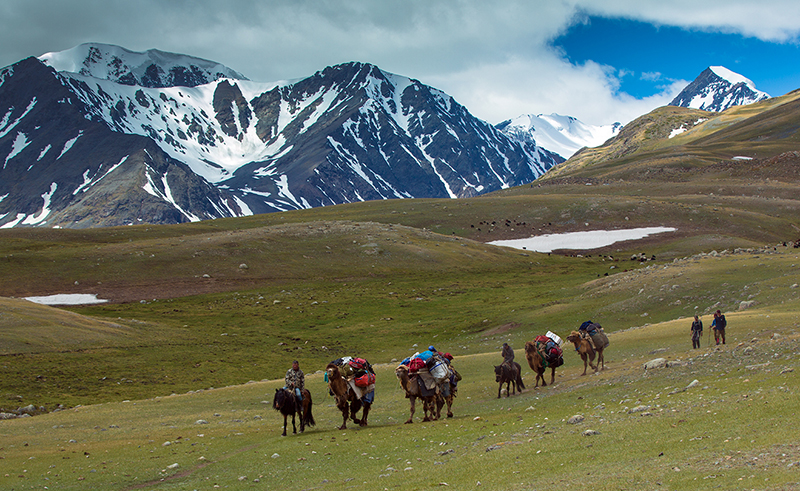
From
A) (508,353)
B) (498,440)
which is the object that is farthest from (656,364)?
(498,440)

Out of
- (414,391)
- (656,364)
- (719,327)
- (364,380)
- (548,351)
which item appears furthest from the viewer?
(719,327)

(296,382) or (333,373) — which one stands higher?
(333,373)

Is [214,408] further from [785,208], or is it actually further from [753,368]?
[785,208]

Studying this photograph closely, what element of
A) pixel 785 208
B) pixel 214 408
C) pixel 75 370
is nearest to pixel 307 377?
pixel 214 408

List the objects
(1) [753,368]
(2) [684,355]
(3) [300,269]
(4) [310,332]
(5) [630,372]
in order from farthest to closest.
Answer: (3) [300,269]
(4) [310,332]
(2) [684,355]
(5) [630,372]
(1) [753,368]

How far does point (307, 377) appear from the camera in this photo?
1345 inches

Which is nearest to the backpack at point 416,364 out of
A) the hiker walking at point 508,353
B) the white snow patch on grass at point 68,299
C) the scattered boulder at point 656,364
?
the hiker walking at point 508,353

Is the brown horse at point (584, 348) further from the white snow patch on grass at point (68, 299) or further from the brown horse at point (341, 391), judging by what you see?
the white snow patch on grass at point (68, 299)

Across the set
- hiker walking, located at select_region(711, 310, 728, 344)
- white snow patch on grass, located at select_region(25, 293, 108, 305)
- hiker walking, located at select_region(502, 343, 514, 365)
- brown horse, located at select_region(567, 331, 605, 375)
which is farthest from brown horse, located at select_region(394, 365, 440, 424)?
white snow patch on grass, located at select_region(25, 293, 108, 305)

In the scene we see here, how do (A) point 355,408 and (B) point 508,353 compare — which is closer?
(A) point 355,408

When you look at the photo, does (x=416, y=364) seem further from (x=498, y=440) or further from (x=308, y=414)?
(x=498, y=440)

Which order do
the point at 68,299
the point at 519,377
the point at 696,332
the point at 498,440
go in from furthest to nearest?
1. the point at 68,299
2. the point at 696,332
3. the point at 519,377
4. the point at 498,440

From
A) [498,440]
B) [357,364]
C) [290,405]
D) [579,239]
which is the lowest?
[498,440]

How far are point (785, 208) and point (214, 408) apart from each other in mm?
113609
